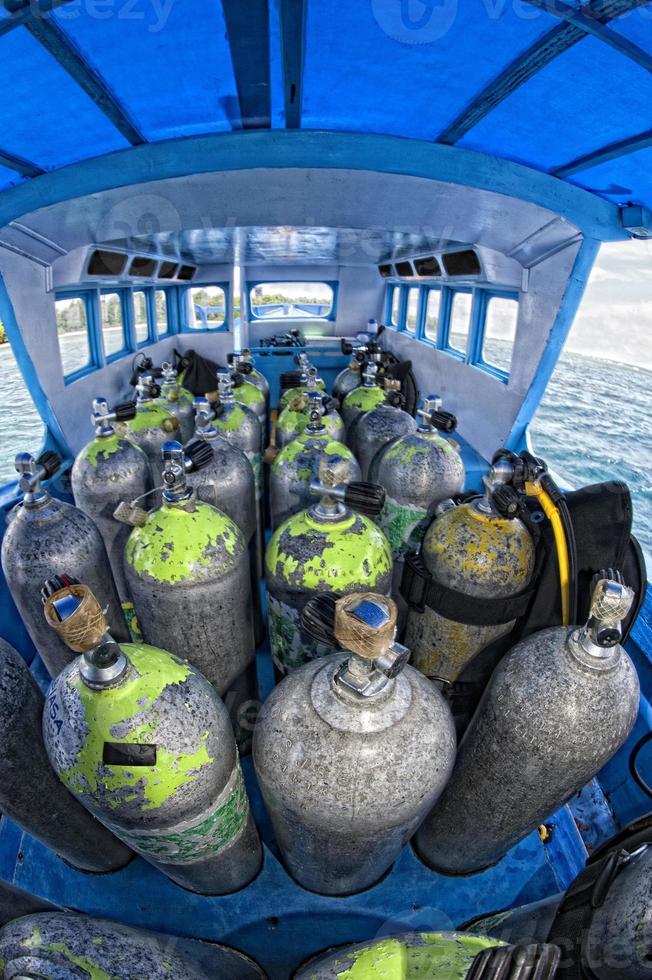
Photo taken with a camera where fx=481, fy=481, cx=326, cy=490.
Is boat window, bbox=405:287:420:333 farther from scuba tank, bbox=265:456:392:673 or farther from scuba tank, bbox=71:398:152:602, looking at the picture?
scuba tank, bbox=265:456:392:673

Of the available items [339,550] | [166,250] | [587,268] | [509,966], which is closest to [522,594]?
[339,550]

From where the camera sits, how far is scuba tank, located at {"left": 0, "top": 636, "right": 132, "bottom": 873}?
1.43m

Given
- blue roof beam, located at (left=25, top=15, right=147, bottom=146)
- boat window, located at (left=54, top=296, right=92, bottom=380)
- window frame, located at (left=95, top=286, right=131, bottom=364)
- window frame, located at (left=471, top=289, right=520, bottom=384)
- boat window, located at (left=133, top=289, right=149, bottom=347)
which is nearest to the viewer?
blue roof beam, located at (left=25, top=15, right=147, bottom=146)

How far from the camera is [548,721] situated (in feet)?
4.57

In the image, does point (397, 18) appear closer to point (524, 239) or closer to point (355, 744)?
point (355, 744)

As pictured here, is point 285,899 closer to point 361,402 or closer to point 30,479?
point 30,479

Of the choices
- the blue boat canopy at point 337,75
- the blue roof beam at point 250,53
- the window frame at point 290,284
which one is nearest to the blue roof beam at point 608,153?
the blue boat canopy at point 337,75

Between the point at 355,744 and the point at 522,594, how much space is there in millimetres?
1020

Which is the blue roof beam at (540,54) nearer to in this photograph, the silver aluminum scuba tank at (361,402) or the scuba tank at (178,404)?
the silver aluminum scuba tank at (361,402)

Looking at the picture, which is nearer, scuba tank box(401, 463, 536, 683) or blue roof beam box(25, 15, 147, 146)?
blue roof beam box(25, 15, 147, 146)

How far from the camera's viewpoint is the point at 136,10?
1.24 metres

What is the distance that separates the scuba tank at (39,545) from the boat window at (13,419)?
10.3 ft

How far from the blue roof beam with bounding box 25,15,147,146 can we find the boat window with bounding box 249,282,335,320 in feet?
25.6

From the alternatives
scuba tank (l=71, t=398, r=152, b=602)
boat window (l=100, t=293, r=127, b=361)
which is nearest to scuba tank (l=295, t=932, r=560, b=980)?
scuba tank (l=71, t=398, r=152, b=602)
